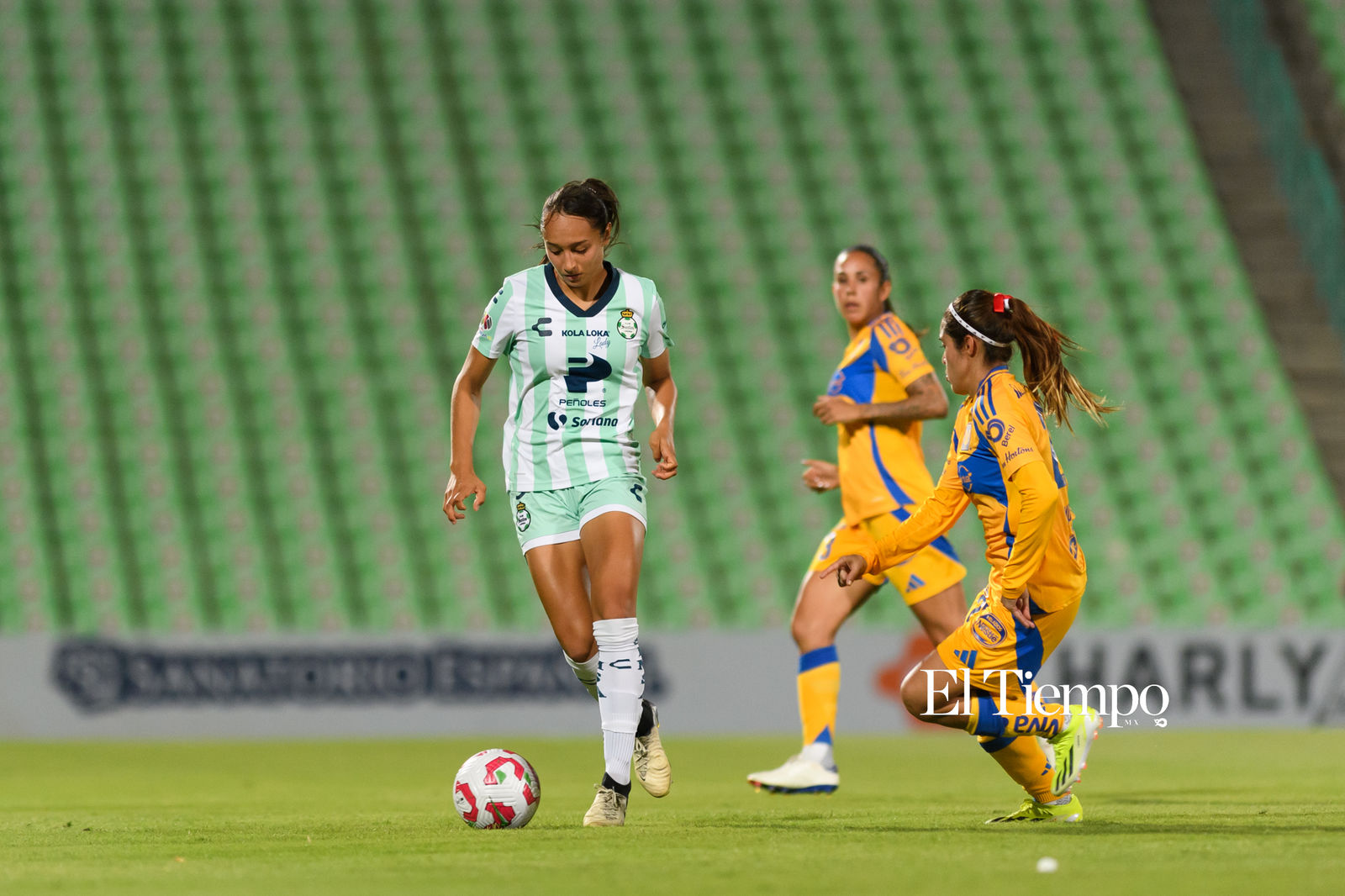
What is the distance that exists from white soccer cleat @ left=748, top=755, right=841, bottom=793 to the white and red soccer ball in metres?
1.31

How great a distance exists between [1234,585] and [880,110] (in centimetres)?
558

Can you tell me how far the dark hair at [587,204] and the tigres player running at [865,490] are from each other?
4.42 ft

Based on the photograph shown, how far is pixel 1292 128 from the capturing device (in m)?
15.4

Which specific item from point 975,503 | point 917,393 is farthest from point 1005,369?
point 917,393

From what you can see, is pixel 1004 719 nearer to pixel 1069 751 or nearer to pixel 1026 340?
pixel 1069 751

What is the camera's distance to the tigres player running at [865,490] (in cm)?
658

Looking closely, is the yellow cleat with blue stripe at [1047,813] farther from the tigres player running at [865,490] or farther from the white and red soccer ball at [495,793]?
the white and red soccer ball at [495,793]

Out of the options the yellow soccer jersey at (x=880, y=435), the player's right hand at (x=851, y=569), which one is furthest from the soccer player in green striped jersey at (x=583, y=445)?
the yellow soccer jersey at (x=880, y=435)

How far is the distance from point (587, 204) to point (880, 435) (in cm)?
189

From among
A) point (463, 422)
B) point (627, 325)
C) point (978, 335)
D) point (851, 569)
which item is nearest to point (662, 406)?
point (627, 325)

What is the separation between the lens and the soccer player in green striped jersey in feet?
17.9

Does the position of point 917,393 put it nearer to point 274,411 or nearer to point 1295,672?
point 1295,672

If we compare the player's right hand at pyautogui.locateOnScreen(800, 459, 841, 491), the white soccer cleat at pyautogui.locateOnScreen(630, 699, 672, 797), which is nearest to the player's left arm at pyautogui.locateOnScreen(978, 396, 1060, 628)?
the white soccer cleat at pyautogui.locateOnScreen(630, 699, 672, 797)

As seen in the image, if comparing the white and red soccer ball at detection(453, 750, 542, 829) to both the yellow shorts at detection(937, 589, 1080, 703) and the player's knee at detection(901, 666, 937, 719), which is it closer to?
the player's knee at detection(901, 666, 937, 719)
